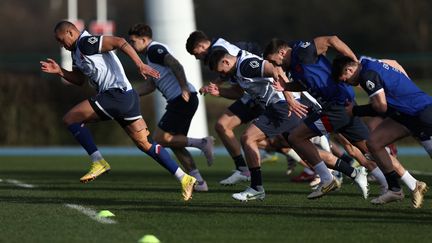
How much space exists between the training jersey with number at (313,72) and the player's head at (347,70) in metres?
0.69

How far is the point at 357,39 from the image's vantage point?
177ft

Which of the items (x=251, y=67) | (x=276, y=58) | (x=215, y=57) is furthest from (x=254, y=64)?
(x=215, y=57)

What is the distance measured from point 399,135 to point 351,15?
4421 cm

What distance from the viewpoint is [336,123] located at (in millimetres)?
11922

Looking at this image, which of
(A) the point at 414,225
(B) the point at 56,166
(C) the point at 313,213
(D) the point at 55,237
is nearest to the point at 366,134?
(C) the point at 313,213

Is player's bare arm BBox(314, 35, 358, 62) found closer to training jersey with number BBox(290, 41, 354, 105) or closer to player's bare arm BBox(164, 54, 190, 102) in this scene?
training jersey with number BBox(290, 41, 354, 105)

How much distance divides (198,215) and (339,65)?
1974 mm

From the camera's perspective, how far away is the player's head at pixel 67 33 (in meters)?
12.6

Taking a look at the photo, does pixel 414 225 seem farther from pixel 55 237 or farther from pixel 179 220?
pixel 55 237

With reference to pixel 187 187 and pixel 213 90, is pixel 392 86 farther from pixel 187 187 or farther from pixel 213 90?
pixel 187 187

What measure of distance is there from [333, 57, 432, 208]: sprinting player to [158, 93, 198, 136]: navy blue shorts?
3.60 m

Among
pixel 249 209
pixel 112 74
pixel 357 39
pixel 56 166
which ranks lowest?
pixel 357 39

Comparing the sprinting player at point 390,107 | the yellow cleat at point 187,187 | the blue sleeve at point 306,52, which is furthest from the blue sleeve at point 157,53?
the sprinting player at point 390,107

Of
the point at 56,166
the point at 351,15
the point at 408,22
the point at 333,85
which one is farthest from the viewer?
the point at 351,15
